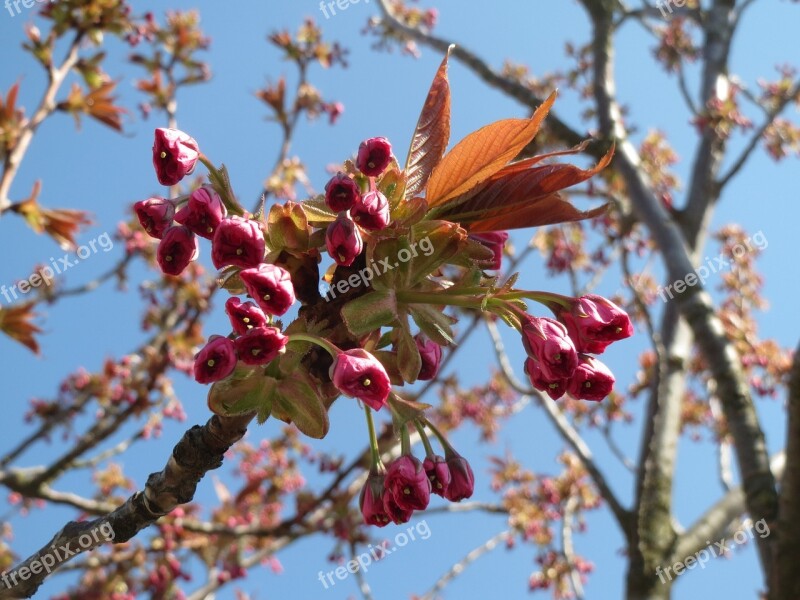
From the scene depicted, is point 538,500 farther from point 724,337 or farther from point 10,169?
point 10,169

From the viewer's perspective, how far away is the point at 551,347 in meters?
1.08

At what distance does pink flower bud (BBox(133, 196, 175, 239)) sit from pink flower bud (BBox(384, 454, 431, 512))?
23.8 inches

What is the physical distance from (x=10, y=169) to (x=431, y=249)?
304cm

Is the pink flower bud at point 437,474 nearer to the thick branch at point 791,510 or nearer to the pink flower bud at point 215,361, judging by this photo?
the pink flower bud at point 215,361

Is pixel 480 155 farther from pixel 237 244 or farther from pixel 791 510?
pixel 791 510

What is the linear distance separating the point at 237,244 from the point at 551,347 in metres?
0.54

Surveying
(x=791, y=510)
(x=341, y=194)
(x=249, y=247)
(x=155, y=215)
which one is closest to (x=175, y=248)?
(x=155, y=215)

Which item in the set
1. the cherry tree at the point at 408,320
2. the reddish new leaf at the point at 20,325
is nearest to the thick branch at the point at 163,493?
the cherry tree at the point at 408,320

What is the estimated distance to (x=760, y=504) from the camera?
7.72 feet

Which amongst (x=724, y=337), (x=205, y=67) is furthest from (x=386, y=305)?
(x=205, y=67)

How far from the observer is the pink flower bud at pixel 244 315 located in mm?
1027

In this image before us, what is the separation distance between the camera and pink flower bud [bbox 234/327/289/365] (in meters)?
1.00

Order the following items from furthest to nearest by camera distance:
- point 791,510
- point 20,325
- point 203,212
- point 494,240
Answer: point 20,325, point 791,510, point 494,240, point 203,212

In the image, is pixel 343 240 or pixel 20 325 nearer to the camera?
pixel 343 240
